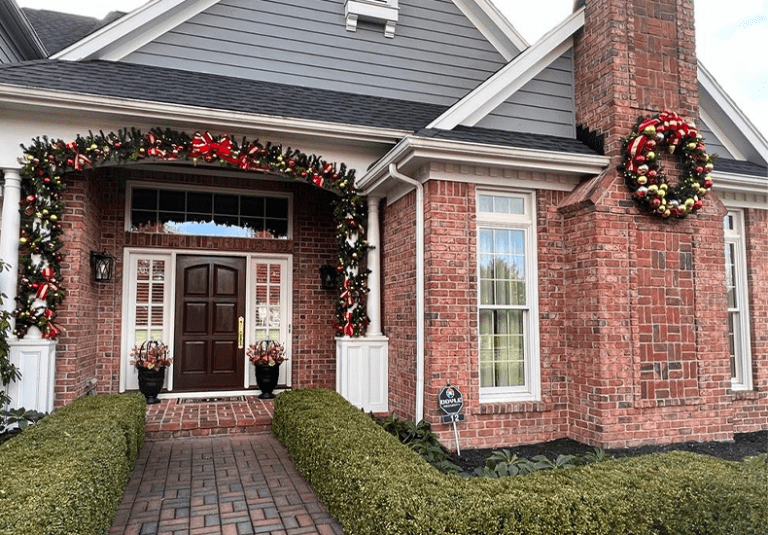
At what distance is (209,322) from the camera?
7.51 metres

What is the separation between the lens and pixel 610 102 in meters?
5.72

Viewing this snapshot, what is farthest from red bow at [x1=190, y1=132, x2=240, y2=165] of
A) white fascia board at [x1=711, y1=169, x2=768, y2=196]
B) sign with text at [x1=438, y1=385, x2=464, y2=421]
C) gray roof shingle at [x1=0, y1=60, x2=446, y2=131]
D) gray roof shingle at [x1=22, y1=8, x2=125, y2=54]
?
white fascia board at [x1=711, y1=169, x2=768, y2=196]

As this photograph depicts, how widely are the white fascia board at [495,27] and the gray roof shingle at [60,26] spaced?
591cm

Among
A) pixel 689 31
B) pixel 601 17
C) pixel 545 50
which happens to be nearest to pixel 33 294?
pixel 545 50

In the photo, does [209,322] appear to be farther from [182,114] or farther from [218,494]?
[218,494]

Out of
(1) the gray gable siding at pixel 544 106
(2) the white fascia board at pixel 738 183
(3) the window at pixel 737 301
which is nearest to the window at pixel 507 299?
(1) the gray gable siding at pixel 544 106

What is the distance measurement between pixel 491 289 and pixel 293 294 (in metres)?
3.20

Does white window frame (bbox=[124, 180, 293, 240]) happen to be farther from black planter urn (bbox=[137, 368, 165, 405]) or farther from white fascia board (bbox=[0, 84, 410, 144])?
black planter urn (bbox=[137, 368, 165, 405])

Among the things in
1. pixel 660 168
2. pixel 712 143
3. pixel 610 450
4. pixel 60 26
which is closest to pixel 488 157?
pixel 660 168

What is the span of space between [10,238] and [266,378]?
3.35 meters

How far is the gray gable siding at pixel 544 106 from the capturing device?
239 inches

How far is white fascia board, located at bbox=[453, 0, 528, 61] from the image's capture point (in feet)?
27.2

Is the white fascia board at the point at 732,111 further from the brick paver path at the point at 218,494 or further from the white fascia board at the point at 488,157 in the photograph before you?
the brick paver path at the point at 218,494

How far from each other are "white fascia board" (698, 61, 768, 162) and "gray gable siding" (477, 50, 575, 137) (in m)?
1.80
